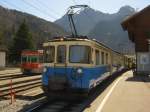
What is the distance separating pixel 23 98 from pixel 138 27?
2774 cm

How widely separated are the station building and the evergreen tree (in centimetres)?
3344

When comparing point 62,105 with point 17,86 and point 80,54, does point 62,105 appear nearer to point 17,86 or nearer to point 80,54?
point 80,54

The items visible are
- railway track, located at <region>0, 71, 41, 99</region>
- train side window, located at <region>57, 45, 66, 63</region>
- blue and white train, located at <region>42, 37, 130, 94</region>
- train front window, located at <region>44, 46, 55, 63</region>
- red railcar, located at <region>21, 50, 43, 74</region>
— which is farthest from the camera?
red railcar, located at <region>21, 50, 43, 74</region>

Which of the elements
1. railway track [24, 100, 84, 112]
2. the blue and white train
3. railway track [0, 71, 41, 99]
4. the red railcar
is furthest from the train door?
the red railcar

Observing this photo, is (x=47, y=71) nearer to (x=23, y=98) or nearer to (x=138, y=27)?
(x=23, y=98)

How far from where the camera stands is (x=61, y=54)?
13.9 m

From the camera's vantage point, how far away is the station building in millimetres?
35688

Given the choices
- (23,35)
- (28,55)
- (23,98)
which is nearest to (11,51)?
(23,35)

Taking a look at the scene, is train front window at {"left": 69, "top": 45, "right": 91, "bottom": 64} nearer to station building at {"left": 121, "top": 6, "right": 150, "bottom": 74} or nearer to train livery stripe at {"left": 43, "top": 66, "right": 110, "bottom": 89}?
train livery stripe at {"left": 43, "top": 66, "right": 110, "bottom": 89}

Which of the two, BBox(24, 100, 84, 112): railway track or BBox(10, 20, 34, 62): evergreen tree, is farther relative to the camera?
BBox(10, 20, 34, 62): evergreen tree

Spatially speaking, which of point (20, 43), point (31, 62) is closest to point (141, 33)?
point (31, 62)

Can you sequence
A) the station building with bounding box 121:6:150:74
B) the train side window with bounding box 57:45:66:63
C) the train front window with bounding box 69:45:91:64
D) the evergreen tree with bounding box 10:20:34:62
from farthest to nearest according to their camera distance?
the evergreen tree with bounding box 10:20:34:62 < the station building with bounding box 121:6:150:74 < the train side window with bounding box 57:45:66:63 < the train front window with bounding box 69:45:91:64

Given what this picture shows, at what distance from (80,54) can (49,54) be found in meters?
1.38

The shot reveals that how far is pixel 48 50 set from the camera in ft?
46.5
